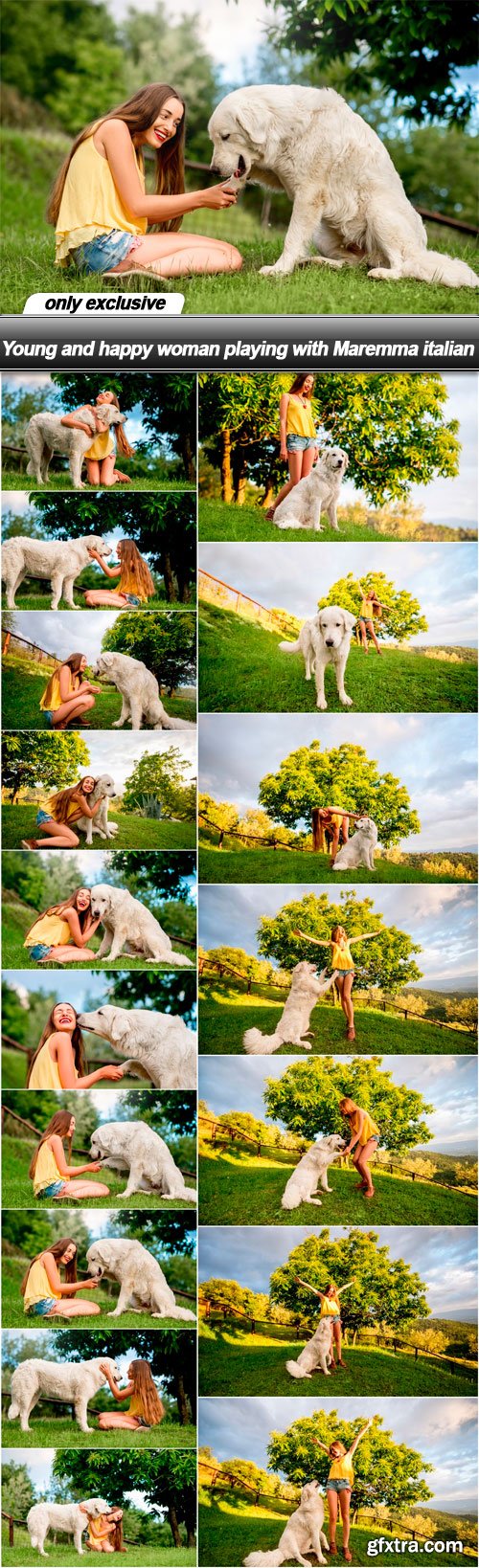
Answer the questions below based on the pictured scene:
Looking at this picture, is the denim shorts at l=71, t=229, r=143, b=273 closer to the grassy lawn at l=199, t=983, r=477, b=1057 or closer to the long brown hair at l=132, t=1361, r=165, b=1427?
the grassy lawn at l=199, t=983, r=477, b=1057

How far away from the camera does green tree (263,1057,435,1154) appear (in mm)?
7793

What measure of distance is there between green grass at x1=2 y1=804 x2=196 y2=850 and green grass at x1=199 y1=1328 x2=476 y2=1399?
2.20m

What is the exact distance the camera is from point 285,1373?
7664 millimetres

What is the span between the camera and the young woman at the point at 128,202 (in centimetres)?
830

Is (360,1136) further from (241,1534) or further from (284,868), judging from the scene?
(241,1534)

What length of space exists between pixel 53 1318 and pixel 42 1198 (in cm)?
53

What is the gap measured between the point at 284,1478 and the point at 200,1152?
58.4 inches

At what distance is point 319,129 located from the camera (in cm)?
840

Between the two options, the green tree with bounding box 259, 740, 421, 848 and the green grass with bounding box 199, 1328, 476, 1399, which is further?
the green tree with bounding box 259, 740, 421, 848

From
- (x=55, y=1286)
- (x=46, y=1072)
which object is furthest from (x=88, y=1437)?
(x=46, y=1072)

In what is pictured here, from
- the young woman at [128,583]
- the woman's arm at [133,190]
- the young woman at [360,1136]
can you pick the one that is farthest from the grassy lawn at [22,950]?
the woman's arm at [133,190]

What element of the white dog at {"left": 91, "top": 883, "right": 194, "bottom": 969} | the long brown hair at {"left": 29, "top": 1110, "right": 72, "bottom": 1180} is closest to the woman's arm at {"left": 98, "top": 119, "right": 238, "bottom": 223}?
the white dog at {"left": 91, "top": 883, "right": 194, "bottom": 969}

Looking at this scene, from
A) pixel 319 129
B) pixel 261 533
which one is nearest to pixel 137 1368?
pixel 261 533

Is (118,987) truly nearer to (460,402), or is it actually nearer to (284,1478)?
(284,1478)
